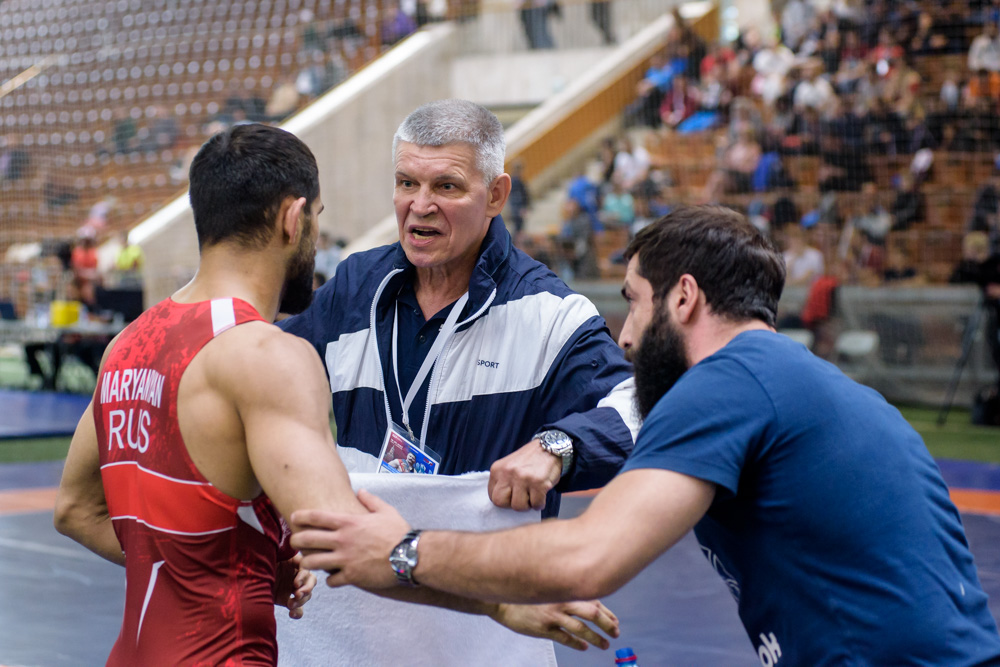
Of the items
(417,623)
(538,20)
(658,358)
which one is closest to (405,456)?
(417,623)

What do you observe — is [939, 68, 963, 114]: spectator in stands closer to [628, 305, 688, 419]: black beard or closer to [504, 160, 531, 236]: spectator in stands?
[504, 160, 531, 236]: spectator in stands

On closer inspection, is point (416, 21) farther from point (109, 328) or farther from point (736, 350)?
point (736, 350)

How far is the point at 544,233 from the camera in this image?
15.1 metres

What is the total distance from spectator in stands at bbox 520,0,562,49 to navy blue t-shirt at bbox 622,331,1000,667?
18.2m

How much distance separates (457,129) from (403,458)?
0.86 meters

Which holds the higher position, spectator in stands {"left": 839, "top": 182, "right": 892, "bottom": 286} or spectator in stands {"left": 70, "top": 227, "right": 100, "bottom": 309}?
spectator in stands {"left": 839, "top": 182, "right": 892, "bottom": 286}

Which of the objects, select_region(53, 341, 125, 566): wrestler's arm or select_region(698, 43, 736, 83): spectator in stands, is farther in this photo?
select_region(698, 43, 736, 83): spectator in stands

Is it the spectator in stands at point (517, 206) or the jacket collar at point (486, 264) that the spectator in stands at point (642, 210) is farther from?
the jacket collar at point (486, 264)

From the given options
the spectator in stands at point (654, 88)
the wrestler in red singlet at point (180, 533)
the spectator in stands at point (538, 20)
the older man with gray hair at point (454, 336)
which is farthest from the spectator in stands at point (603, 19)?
the wrestler in red singlet at point (180, 533)

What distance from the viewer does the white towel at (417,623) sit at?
240cm

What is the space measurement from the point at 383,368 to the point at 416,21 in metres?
19.0

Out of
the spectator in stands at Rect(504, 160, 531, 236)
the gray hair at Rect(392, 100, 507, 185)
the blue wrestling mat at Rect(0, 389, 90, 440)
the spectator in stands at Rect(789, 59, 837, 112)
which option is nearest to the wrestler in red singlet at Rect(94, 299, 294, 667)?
the gray hair at Rect(392, 100, 507, 185)

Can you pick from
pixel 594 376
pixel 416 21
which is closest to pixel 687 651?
pixel 594 376

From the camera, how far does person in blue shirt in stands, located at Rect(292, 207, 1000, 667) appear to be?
174cm
